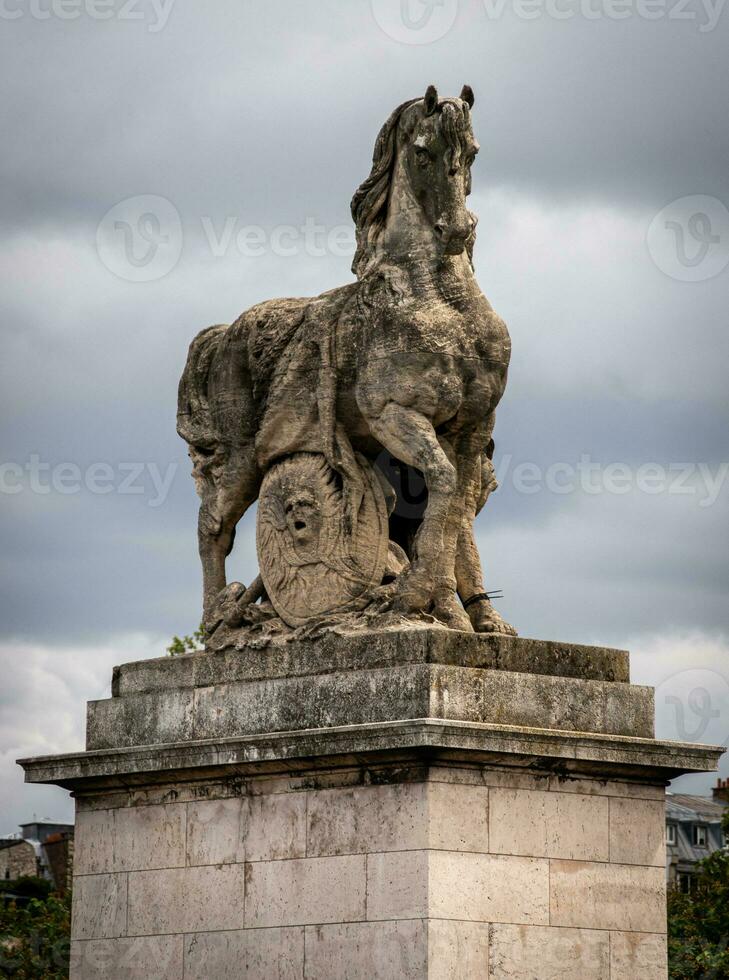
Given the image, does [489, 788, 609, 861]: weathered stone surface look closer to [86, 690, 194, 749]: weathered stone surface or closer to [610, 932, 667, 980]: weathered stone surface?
[610, 932, 667, 980]: weathered stone surface

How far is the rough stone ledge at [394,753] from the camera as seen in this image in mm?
17422

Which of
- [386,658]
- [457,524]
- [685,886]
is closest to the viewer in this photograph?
[386,658]

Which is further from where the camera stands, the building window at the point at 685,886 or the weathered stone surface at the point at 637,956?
the building window at the point at 685,886

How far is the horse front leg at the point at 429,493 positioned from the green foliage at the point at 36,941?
36.5 feet

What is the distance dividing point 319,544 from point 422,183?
3031mm

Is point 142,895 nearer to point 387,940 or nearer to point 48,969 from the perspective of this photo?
point 387,940

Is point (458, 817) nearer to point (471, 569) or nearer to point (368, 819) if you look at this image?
point (368, 819)

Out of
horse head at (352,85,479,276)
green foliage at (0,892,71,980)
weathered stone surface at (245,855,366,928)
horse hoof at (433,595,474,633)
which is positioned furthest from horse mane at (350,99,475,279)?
green foliage at (0,892,71,980)

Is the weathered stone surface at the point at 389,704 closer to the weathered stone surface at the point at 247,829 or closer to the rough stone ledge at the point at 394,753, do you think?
the rough stone ledge at the point at 394,753

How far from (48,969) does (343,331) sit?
13099 mm

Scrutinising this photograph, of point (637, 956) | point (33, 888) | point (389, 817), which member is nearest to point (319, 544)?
point (389, 817)

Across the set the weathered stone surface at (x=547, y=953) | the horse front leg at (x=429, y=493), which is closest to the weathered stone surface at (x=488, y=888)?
the weathered stone surface at (x=547, y=953)

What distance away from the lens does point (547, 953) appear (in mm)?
17875

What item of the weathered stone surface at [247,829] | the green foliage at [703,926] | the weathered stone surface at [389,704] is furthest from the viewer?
the green foliage at [703,926]
